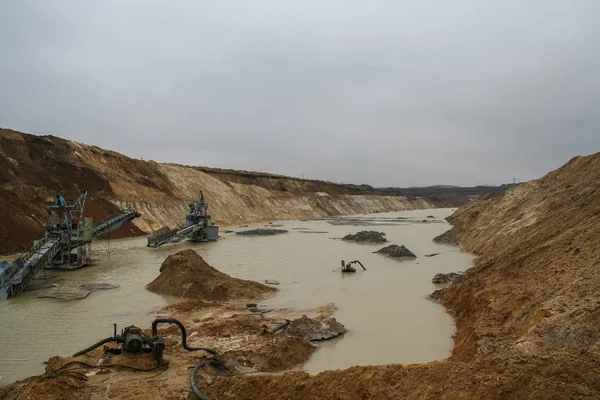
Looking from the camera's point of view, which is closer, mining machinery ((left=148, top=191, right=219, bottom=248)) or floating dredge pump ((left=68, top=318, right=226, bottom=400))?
floating dredge pump ((left=68, top=318, right=226, bottom=400))

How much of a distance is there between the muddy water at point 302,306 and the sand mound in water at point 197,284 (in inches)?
27.4

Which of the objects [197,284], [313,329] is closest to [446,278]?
[313,329]

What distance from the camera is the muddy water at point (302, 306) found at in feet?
32.4

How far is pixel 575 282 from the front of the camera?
8633 millimetres

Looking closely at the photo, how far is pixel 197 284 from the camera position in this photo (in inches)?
641

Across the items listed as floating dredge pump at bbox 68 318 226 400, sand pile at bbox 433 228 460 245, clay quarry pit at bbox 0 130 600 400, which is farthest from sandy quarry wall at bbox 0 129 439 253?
sand pile at bbox 433 228 460 245

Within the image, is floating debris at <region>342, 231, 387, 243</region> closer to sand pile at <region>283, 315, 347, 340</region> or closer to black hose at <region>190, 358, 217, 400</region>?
sand pile at <region>283, 315, 347, 340</region>

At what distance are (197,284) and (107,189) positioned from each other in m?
36.0

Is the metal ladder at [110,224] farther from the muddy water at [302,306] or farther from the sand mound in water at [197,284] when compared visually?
the sand mound in water at [197,284]

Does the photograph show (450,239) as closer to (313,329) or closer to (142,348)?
(313,329)

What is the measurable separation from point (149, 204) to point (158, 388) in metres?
46.9

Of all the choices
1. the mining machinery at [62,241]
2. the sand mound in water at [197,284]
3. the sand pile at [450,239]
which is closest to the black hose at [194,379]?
the sand mound in water at [197,284]

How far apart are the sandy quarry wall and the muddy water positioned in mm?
11846

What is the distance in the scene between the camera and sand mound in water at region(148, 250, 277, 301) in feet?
51.9
